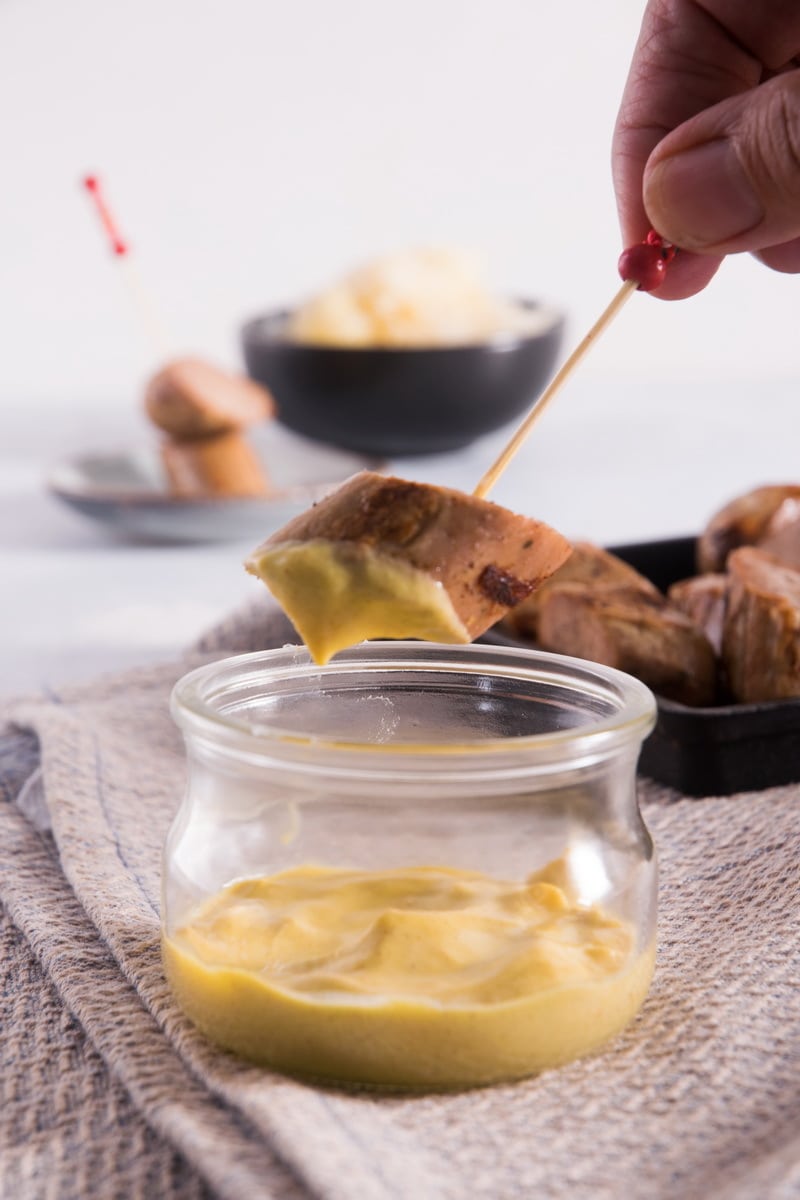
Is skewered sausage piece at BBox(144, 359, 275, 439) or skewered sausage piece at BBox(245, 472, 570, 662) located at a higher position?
skewered sausage piece at BBox(245, 472, 570, 662)

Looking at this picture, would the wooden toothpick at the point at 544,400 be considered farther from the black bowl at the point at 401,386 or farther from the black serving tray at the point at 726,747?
the black bowl at the point at 401,386

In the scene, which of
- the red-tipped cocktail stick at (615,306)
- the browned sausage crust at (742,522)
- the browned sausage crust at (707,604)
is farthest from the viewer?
the browned sausage crust at (742,522)

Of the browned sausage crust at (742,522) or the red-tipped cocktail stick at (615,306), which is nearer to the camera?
the red-tipped cocktail stick at (615,306)

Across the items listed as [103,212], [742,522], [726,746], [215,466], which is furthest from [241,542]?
[726,746]

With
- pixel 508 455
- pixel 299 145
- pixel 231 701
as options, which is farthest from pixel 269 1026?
pixel 299 145

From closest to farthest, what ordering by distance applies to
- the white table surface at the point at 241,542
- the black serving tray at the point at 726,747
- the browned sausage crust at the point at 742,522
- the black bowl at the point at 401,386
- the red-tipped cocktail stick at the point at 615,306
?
the red-tipped cocktail stick at the point at 615,306 → the black serving tray at the point at 726,747 → the browned sausage crust at the point at 742,522 → the white table surface at the point at 241,542 → the black bowl at the point at 401,386

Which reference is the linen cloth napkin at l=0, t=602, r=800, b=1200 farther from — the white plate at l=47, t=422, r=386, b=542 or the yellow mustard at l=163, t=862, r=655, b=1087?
the white plate at l=47, t=422, r=386, b=542

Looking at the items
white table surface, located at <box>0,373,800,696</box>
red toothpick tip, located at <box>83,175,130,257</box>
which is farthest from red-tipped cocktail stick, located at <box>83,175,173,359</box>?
white table surface, located at <box>0,373,800,696</box>

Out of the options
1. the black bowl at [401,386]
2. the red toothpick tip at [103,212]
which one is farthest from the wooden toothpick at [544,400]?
the black bowl at [401,386]

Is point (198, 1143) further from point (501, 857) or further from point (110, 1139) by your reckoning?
point (501, 857)
